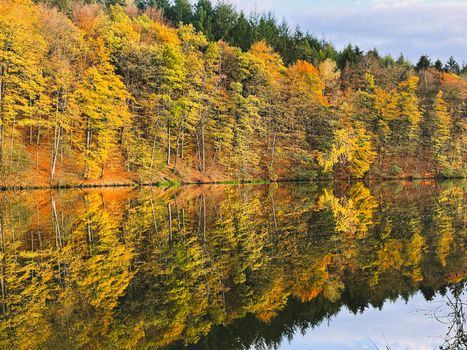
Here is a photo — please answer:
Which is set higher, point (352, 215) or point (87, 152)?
point (87, 152)

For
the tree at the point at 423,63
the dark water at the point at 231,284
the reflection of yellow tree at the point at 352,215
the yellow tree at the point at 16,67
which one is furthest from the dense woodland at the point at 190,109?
the reflection of yellow tree at the point at 352,215

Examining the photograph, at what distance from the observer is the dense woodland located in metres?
39.0

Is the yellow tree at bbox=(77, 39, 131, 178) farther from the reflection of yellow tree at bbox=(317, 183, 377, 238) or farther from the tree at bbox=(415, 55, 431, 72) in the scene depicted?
the tree at bbox=(415, 55, 431, 72)

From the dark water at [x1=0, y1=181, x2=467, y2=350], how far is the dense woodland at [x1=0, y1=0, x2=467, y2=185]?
2257 centimetres

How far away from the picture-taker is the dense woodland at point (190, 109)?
39031mm

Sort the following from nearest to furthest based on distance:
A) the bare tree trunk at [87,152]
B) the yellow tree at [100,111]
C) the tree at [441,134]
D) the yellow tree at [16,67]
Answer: the yellow tree at [16,67]
the bare tree trunk at [87,152]
the yellow tree at [100,111]
the tree at [441,134]

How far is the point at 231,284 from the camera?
10.2 metres

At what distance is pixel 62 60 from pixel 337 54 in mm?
71324

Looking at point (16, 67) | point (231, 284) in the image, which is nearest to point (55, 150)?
point (16, 67)

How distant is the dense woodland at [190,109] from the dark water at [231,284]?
2257 centimetres

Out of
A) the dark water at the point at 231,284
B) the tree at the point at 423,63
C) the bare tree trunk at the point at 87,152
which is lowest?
the dark water at the point at 231,284

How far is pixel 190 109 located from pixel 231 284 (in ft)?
140

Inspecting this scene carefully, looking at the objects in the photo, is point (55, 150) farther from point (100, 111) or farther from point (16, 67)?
point (16, 67)

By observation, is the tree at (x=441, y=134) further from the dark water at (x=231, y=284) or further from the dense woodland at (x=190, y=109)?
the dark water at (x=231, y=284)
